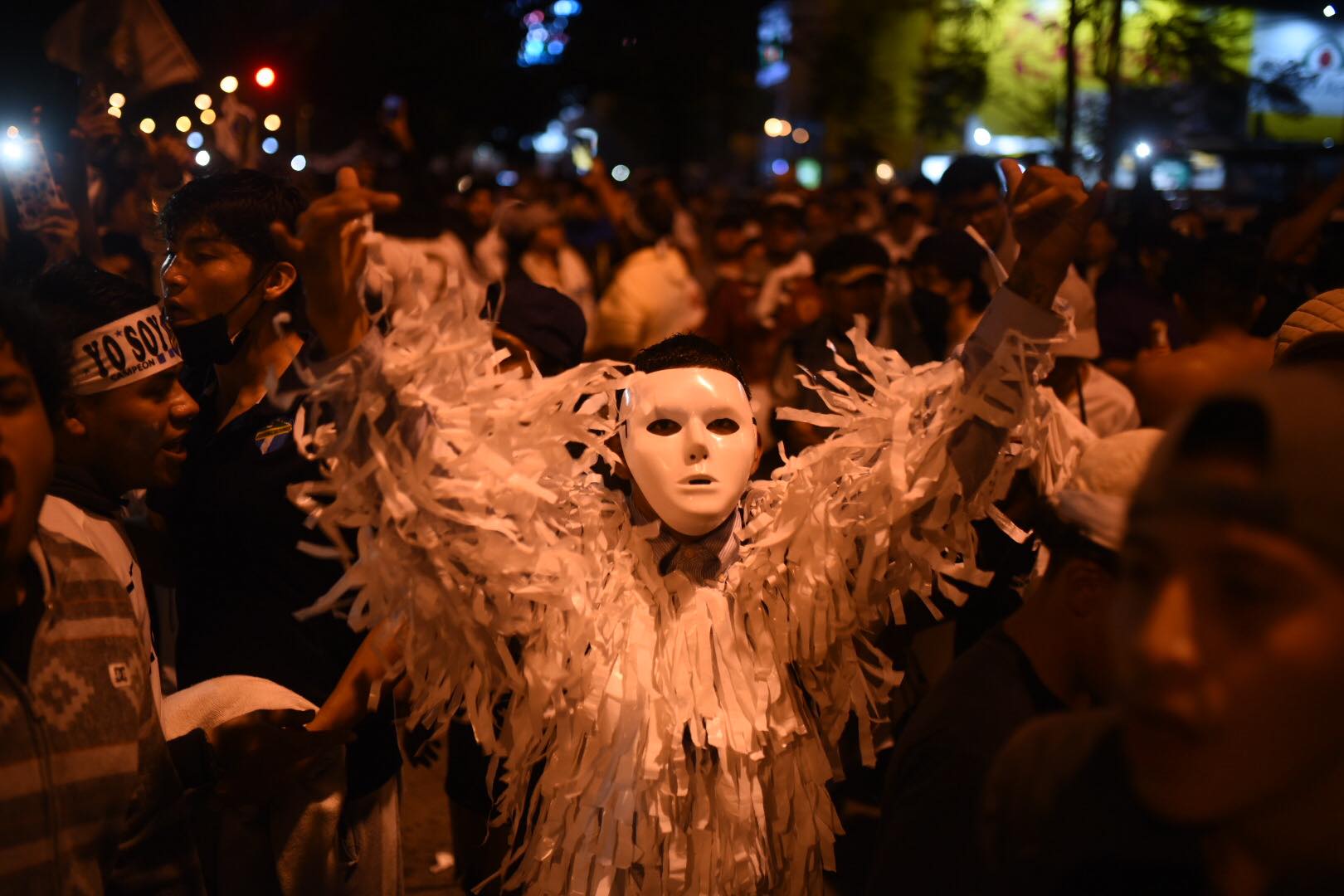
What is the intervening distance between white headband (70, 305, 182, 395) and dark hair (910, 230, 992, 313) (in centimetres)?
307

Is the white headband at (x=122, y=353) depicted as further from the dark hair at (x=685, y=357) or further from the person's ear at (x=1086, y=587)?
the person's ear at (x=1086, y=587)

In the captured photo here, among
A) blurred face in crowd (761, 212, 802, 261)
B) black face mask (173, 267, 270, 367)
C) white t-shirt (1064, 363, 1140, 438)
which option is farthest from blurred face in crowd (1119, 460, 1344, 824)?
blurred face in crowd (761, 212, 802, 261)

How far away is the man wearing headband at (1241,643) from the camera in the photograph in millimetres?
1145

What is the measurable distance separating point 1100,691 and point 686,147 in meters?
27.7

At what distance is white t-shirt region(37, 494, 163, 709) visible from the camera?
2.19m

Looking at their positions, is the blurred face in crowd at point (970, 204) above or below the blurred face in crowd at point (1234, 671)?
above

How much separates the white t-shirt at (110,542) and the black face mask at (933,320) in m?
3.72

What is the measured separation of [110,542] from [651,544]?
1.01m

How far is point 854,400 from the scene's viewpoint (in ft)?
8.58

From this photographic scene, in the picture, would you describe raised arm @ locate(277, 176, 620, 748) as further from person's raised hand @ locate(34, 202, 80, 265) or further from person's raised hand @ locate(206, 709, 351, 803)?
person's raised hand @ locate(34, 202, 80, 265)

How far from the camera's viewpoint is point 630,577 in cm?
273

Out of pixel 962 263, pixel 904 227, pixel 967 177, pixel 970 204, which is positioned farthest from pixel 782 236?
pixel 962 263

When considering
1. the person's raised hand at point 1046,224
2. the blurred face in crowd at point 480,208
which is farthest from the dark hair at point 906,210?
the person's raised hand at point 1046,224

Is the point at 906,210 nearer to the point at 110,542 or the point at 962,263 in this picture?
the point at 962,263
